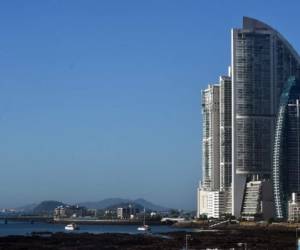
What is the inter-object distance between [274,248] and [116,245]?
64.5ft

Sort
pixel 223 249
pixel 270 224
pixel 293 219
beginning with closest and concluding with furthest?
pixel 223 249, pixel 270 224, pixel 293 219

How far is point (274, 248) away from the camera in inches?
3322

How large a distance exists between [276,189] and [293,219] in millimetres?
8873

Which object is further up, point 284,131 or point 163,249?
point 284,131

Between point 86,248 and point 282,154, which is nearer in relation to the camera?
point 86,248

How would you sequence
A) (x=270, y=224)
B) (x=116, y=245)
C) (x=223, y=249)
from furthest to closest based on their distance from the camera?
(x=270, y=224)
(x=116, y=245)
(x=223, y=249)

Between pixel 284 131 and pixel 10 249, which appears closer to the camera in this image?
pixel 10 249

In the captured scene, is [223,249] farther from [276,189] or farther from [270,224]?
[276,189]

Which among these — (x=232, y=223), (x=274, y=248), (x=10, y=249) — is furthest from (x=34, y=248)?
(x=232, y=223)

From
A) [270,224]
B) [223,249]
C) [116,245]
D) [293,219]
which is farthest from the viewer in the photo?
[293,219]

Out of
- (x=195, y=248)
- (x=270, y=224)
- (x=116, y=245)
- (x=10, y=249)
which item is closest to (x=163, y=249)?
(x=195, y=248)

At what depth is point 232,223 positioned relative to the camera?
198 meters

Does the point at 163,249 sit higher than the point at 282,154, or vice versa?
the point at 282,154

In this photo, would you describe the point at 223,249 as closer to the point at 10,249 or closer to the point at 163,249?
the point at 163,249
